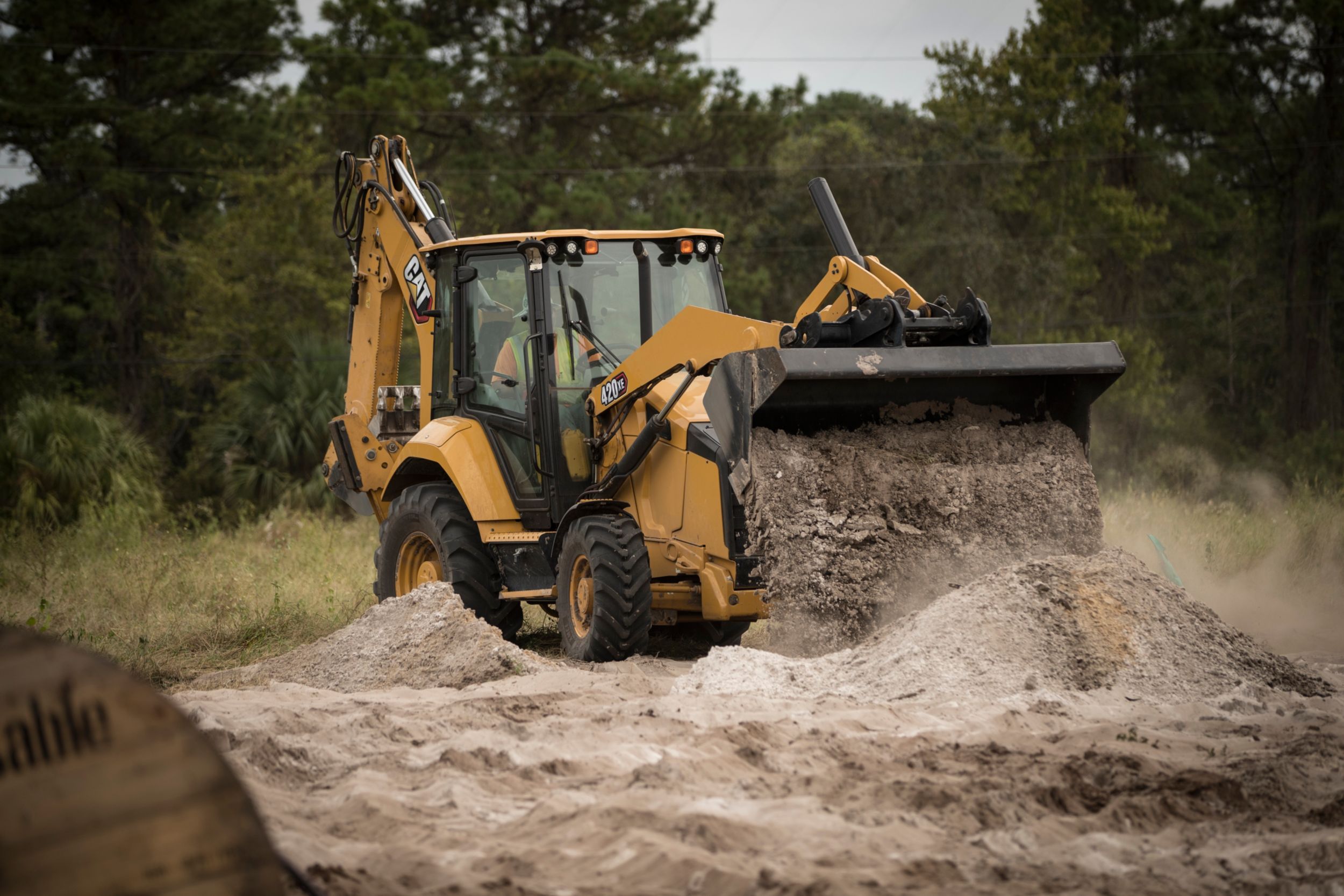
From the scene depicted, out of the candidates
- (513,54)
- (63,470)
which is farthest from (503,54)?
(63,470)

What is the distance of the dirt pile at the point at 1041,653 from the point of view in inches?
238

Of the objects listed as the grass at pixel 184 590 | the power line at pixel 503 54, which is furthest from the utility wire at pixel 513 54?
the grass at pixel 184 590

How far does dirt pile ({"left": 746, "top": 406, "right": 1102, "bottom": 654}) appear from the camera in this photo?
692 centimetres

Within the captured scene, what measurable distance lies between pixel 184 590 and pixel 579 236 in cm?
513

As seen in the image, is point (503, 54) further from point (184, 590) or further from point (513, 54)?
point (184, 590)

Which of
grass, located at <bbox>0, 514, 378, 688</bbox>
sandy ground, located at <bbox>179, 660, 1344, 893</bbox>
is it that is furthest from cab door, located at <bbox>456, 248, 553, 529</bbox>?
sandy ground, located at <bbox>179, 660, 1344, 893</bbox>

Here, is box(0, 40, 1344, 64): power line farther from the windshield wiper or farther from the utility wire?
the windshield wiper

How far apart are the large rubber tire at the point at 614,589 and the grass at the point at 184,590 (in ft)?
7.99

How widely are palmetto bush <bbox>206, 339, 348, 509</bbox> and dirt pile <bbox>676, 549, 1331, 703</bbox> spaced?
12.4m

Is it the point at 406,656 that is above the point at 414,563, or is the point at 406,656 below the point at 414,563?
below

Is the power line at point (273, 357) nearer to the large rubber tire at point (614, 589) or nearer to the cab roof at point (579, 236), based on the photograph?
the cab roof at point (579, 236)

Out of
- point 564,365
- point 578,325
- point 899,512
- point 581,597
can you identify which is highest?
point 578,325

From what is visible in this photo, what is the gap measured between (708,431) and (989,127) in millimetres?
21375

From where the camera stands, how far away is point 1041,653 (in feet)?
20.3
